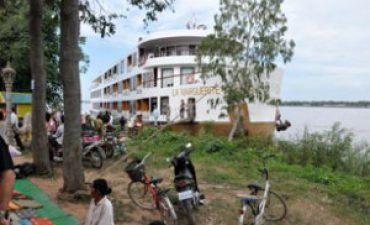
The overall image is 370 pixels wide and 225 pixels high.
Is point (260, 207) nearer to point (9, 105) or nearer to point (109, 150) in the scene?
point (109, 150)

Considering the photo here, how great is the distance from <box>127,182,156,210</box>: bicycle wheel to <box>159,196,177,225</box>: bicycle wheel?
2.04 feet

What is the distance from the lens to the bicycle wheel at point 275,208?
6105 mm

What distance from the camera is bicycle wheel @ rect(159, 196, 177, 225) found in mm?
5336

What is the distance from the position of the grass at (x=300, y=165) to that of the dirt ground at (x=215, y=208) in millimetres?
96

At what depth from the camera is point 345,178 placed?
365 inches

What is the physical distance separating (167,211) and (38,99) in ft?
13.6

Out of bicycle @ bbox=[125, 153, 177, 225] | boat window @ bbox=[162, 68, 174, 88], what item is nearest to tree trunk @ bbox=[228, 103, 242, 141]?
boat window @ bbox=[162, 68, 174, 88]

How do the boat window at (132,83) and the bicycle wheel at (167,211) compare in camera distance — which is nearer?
the bicycle wheel at (167,211)

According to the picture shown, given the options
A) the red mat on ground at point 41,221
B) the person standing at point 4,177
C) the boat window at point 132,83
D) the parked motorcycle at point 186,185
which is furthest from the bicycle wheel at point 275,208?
the boat window at point 132,83

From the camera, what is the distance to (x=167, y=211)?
5473 millimetres

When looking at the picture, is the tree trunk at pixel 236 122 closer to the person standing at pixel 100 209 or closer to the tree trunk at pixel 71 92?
the tree trunk at pixel 71 92

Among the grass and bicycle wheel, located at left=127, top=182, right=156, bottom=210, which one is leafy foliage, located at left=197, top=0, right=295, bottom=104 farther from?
bicycle wheel, located at left=127, top=182, right=156, bottom=210

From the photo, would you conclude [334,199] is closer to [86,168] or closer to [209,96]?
[86,168]

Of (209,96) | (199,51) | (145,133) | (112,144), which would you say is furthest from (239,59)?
(112,144)
